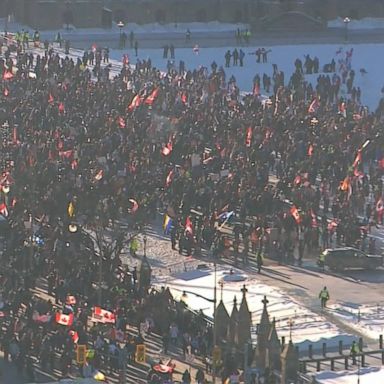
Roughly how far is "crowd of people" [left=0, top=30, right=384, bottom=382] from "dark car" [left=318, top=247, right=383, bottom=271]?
126 cm

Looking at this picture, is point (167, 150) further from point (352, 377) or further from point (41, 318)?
point (352, 377)

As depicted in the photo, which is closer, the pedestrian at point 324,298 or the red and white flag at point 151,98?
the pedestrian at point 324,298

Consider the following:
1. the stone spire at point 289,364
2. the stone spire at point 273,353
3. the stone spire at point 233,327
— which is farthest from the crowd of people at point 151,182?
the stone spire at point 289,364

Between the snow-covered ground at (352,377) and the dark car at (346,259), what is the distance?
8607 millimetres

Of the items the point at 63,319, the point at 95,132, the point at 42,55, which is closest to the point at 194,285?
the point at 63,319

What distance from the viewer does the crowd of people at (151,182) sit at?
42000 mm

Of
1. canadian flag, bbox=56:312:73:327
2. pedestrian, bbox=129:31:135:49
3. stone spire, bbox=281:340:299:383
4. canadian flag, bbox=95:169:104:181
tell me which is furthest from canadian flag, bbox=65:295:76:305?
pedestrian, bbox=129:31:135:49

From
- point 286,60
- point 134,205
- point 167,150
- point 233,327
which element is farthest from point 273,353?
point 286,60

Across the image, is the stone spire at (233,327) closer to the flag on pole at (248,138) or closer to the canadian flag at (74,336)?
the canadian flag at (74,336)

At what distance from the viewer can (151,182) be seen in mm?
52938

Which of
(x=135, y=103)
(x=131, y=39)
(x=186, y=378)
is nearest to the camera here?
(x=186, y=378)

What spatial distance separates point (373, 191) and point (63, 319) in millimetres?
16341

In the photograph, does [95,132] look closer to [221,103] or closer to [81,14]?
[221,103]

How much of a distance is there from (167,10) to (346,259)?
45.1 meters
